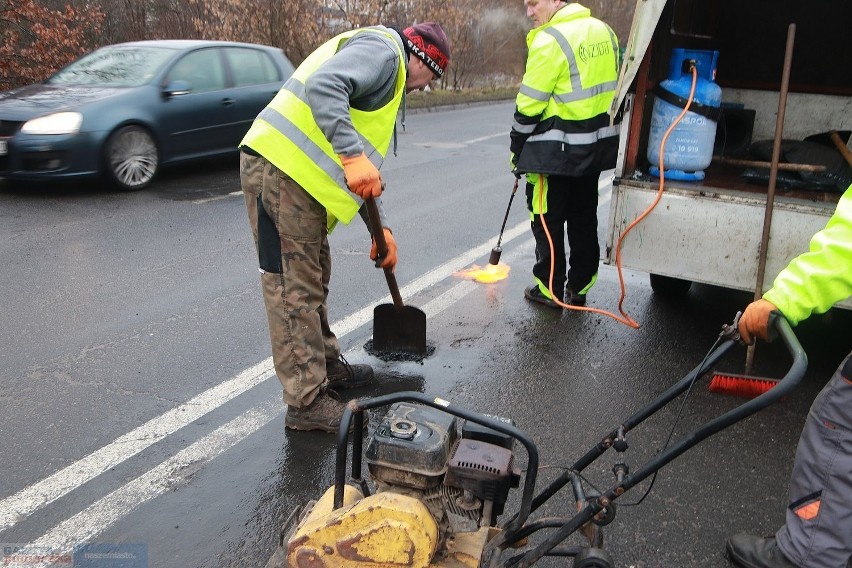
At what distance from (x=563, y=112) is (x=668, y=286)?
154 centimetres

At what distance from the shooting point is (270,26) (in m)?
15.9

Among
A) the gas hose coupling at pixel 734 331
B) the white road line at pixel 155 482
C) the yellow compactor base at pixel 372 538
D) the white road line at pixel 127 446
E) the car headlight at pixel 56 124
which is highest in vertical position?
the car headlight at pixel 56 124

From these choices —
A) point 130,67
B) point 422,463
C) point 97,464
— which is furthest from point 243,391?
point 130,67

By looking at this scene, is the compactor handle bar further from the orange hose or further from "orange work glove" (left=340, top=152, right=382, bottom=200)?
the orange hose

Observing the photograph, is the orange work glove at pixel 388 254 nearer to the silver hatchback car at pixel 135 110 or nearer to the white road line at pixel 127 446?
the white road line at pixel 127 446

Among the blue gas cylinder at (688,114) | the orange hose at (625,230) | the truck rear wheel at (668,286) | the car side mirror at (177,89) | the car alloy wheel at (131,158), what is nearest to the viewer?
the orange hose at (625,230)

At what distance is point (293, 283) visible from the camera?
10.6 feet

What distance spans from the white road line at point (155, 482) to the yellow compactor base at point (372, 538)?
98cm

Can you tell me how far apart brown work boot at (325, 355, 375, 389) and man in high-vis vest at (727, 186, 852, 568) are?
1978 mm

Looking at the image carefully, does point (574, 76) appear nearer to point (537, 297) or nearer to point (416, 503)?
point (537, 297)

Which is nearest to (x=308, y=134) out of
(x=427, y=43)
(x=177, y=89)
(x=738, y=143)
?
(x=427, y=43)

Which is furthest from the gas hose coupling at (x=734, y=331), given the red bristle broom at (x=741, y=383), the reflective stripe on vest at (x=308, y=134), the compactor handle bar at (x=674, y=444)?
the reflective stripe on vest at (x=308, y=134)

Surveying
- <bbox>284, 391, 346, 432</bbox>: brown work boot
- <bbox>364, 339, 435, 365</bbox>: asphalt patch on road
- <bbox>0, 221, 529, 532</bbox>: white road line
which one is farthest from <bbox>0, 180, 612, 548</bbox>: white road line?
<bbox>364, 339, 435, 365</bbox>: asphalt patch on road

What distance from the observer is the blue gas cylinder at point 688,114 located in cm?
421
